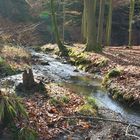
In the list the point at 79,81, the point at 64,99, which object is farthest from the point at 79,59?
the point at 64,99

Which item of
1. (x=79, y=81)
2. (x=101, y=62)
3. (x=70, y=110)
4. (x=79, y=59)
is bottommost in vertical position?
(x=79, y=59)

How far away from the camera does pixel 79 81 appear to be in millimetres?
18453

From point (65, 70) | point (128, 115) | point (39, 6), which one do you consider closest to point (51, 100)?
point (128, 115)

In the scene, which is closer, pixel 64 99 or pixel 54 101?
pixel 54 101

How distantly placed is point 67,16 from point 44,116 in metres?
37.7

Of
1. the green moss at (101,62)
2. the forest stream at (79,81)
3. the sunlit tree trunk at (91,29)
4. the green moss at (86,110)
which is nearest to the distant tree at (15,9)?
the sunlit tree trunk at (91,29)

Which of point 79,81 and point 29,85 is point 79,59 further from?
point 29,85

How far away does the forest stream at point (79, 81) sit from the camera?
1294 cm

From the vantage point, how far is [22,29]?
393 inches

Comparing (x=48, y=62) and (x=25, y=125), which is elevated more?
(x=25, y=125)

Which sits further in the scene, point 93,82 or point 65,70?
point 65,70

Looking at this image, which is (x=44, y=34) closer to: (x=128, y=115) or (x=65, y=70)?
(x=65, y=70)

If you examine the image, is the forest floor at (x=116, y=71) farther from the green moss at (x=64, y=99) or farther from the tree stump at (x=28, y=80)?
the tree stump at (x=28, y=80)

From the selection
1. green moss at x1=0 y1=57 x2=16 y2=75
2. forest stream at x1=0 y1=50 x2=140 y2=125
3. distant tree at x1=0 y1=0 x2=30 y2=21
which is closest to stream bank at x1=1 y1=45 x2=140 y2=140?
forest stream at x1=0 y1=50 x2=140 y2=125
